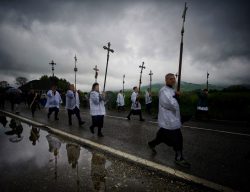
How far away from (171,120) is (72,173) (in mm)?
2419

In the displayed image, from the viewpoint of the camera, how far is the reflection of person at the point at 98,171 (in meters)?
3.51

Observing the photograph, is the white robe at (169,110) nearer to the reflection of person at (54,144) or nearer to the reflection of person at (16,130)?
the reflection of person at (54,144)

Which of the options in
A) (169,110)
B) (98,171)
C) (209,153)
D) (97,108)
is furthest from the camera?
(97,108)

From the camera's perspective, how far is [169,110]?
Answer: 4527mm

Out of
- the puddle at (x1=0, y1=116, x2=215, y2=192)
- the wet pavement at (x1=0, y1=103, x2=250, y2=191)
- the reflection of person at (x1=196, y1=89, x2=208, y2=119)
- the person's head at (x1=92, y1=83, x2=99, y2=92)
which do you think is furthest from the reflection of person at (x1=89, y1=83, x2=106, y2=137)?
the reflection of person at (x1=196, y1=89, x2=208, y2=119)

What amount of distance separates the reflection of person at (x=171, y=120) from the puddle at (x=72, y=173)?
2.60 ft

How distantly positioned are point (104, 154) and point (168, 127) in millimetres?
1865

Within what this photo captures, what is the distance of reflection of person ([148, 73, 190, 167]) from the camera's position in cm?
437

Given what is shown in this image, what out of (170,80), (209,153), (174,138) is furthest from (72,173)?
(209,153)

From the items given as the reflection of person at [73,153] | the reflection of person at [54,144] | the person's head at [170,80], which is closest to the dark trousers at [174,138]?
the person's head at [170,80]

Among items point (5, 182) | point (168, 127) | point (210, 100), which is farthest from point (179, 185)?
point (210, 100)

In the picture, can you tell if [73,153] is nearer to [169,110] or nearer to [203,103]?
[169,110]

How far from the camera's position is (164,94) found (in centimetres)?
452

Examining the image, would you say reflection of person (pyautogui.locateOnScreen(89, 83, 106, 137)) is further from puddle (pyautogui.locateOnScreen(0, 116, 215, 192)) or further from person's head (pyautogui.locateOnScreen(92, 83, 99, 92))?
puddle (pyautogui.locateOnScreen(0, 116, 215, 192))
